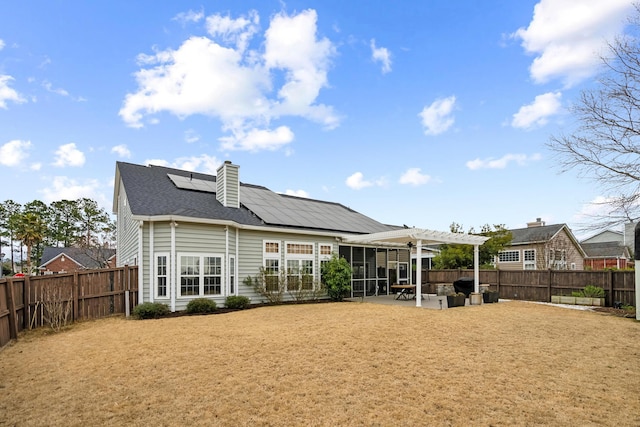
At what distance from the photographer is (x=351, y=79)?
57.2 feet

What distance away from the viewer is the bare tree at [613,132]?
1328cm

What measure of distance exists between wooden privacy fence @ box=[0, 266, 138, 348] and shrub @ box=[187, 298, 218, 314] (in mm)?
1793

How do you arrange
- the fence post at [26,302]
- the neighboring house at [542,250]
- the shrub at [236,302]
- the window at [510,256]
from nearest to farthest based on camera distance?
the fence post at [26,302], the shrub at [236,302], the neighboring house at [542,250], the window at [510,256]

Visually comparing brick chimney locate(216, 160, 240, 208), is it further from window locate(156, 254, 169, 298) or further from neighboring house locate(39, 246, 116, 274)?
neighboring house locate(39, 246, 116, 274)

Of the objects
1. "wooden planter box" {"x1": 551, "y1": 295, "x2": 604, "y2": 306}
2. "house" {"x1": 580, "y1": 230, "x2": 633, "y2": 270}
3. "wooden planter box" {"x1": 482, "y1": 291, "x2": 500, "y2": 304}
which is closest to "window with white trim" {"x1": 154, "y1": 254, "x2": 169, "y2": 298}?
"wooden planter box" {"x1": 482, "y1": 291, "x2": 500, "y2": 304}

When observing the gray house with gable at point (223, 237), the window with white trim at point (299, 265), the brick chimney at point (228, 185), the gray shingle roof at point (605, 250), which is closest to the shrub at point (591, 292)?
the gray house with gable at point (223, 237)

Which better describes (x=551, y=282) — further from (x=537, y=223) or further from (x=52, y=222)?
(x=52, y=222)

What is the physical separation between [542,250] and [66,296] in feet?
98.9

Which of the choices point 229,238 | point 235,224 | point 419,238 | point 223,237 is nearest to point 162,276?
point 223,237

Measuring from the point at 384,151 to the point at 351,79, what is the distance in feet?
13.2

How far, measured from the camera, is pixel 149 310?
11.3 meters

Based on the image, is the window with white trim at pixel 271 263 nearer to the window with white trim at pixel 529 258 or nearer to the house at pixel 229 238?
the house at pixel 229 238

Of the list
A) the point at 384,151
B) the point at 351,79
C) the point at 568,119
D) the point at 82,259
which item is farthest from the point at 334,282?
the point at 82,259

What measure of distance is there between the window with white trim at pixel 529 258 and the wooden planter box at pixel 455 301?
62.3ft
